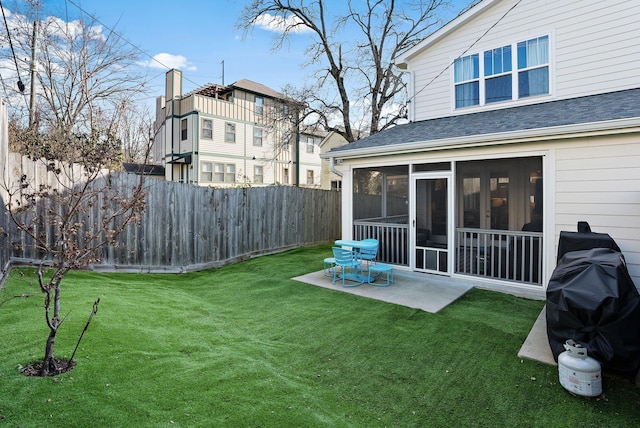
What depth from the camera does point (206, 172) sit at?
19.7 metres

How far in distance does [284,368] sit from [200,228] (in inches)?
217

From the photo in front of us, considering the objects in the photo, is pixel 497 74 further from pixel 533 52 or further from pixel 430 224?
pixel 430 224

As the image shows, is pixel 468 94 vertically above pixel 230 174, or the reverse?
pixel 468 94

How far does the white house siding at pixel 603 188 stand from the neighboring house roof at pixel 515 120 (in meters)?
0.41

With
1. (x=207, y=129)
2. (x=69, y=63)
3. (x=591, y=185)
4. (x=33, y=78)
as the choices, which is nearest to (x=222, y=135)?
(x=207, y=129)

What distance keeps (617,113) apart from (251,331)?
20.7ft

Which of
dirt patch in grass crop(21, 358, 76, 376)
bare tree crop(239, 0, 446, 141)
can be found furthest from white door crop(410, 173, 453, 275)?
bare tree crop(239, 0, 446, 141)

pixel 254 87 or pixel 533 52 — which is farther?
pixel 254 87

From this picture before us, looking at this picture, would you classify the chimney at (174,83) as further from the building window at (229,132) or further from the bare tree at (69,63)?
the bare tree at (69,63)

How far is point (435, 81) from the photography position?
370 inches

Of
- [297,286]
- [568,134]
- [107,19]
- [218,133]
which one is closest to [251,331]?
[297,286]

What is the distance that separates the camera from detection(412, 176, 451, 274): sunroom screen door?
731 cm

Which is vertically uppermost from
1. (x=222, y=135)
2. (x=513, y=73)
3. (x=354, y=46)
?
(x=354, y=46)

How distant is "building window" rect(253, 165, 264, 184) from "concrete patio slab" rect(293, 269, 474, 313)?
1548cm
